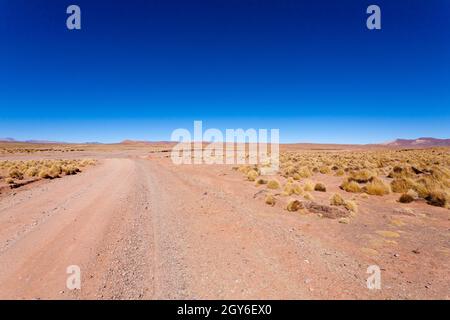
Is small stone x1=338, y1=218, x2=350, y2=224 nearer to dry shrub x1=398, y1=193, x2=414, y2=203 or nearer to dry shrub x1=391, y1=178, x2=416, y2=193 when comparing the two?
dry shrub x1=398, y1=193, x2=414, y2=203

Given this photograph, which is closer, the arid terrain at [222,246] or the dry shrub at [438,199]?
the arid terrain at [222,246]

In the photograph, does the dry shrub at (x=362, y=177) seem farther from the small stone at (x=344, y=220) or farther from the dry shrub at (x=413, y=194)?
the small stone at (x=344, y=220)

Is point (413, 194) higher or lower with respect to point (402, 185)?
lower

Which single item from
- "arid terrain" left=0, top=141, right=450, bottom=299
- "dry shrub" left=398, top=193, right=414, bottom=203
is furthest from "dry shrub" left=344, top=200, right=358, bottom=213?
"dry shrub" left=398, top=193, right=414, bottom=203

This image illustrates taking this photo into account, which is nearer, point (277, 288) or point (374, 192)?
point (277, 288)

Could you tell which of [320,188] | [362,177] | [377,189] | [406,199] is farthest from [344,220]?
[362,177]

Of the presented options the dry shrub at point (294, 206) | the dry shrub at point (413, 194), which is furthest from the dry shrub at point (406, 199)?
the dry shrub at point (294, 206)

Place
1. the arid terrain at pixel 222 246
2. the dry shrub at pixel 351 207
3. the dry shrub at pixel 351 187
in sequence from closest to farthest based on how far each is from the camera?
the arid terrain at pixel 222 246 < the dry shrub at pixel 351 207 < the dry shrub at pixel 351 187

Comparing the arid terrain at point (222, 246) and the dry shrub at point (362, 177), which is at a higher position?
the dry shrub at point (362, 177)

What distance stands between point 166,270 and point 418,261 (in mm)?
5114

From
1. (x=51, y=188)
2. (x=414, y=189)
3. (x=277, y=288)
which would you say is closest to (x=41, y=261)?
(x=277, y=288)

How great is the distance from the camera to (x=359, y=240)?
22.8 ft

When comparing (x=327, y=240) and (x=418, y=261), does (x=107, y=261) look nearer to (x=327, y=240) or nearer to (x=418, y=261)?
(x=327, y=240)

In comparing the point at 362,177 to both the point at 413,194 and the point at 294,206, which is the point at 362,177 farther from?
the point at 294,206
